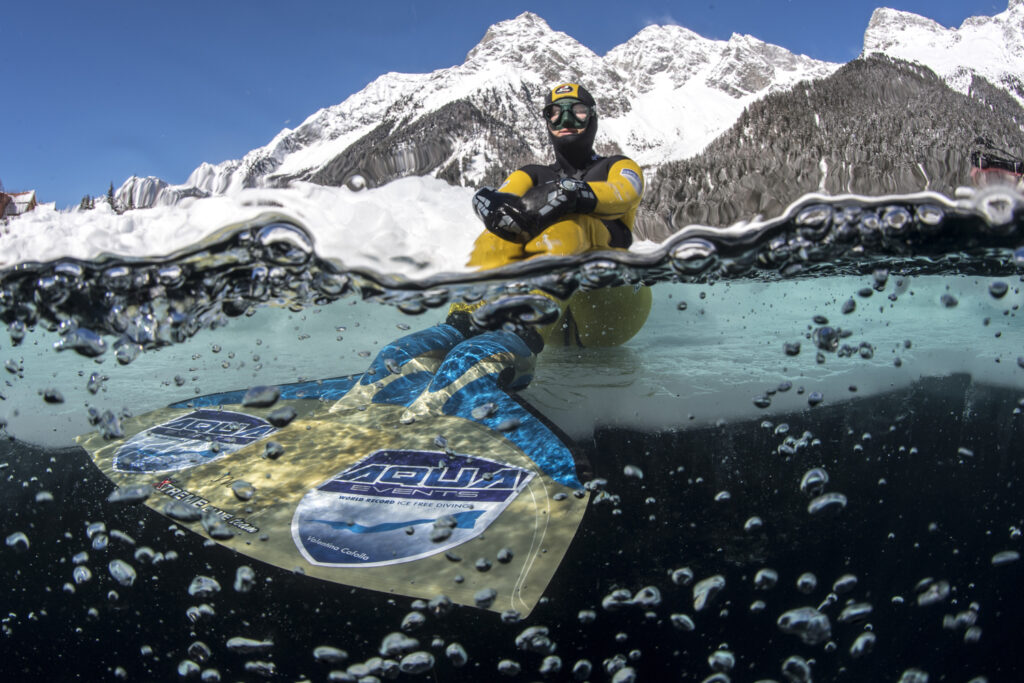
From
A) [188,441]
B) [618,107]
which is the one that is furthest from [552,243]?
[188,441]

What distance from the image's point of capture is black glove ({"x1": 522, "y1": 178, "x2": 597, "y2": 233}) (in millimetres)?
2771

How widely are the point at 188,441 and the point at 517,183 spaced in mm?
2330

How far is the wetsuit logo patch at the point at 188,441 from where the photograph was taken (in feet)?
10.0

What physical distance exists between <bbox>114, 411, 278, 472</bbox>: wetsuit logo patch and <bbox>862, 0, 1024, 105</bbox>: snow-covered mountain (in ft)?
13.3

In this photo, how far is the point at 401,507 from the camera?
2.66m

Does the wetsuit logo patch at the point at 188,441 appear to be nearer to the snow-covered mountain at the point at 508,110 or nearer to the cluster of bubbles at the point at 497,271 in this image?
the cluster of bubbles at the point at 497,271

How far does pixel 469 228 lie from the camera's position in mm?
3043

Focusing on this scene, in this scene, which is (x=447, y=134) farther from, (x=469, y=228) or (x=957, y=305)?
(x=957, y=305)

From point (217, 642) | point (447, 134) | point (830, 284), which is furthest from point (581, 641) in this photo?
point (447, 134)

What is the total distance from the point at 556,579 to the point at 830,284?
2.28 metres

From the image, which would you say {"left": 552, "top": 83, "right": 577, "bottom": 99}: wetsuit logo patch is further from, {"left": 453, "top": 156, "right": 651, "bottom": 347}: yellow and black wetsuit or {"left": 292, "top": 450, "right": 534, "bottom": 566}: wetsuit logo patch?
{"left": 292, "top": 450, "right": 534, "bottom": 566}: wetsuit logo patch

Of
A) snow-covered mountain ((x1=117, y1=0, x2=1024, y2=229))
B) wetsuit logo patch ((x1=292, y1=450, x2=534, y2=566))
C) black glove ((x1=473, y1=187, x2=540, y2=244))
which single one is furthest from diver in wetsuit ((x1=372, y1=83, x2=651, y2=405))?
wetsuit logo patch ((x1=292, y1=450, x2=534, y2=566))

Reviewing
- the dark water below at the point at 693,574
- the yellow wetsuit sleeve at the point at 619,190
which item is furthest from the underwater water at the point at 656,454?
the yellow wetsuit sleeve at the point at 619,190

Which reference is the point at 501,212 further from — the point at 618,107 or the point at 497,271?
the point at 618,107
